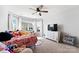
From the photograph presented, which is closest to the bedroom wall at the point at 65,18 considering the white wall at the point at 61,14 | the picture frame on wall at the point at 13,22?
the white wall at the point at 61,14

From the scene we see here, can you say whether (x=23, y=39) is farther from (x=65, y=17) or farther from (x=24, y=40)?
(x=65, y=17)

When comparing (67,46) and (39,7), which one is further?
(67,46)

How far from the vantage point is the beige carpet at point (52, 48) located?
1570 mm

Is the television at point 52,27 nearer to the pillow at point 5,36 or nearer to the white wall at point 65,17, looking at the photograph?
the white wall at point 65,17

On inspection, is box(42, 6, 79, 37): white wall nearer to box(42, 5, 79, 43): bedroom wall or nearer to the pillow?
box(42, 5, 79, 43): bedroom wall

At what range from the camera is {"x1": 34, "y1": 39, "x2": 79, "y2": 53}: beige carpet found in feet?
5.15

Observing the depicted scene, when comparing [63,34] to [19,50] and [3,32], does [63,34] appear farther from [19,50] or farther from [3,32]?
[3,32]

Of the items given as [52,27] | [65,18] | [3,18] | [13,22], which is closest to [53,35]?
[52,27]

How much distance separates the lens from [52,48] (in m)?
1.60

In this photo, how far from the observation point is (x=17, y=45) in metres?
1.50

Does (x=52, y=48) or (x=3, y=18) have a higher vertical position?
(x=3, y=18)

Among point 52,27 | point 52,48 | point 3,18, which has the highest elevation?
point 3,18
